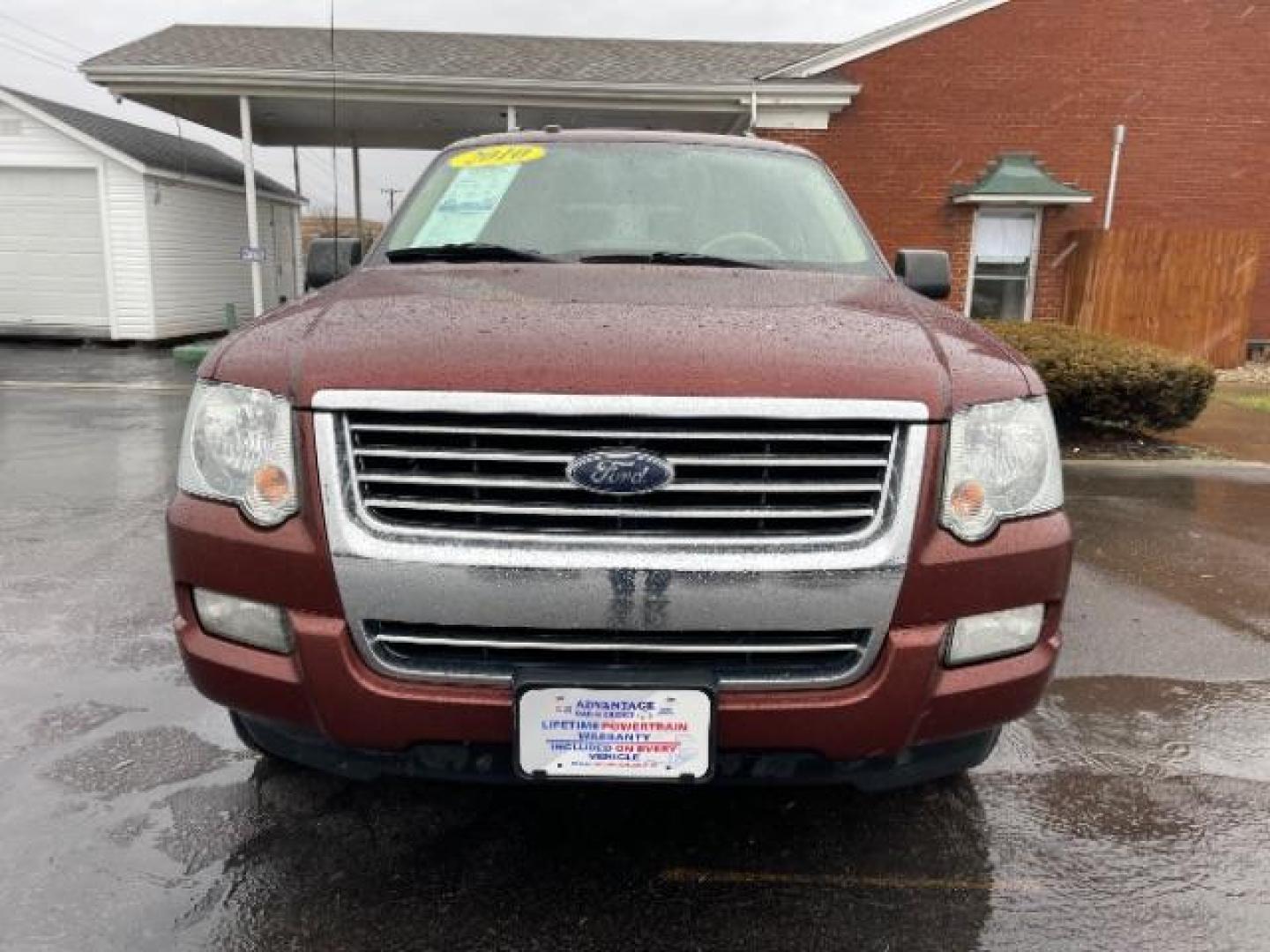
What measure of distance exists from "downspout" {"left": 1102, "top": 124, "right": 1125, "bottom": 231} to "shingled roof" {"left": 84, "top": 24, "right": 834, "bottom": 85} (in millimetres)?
4118

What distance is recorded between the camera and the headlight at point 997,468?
6.72 feet

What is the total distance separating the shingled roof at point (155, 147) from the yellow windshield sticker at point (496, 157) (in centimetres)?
1348

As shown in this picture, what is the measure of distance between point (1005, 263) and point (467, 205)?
12147mm

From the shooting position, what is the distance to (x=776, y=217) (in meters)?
3.49

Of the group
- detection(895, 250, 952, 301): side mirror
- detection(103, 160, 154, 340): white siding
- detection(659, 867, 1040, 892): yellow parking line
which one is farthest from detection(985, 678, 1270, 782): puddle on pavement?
detection(103, 160, 154, 340): white siding

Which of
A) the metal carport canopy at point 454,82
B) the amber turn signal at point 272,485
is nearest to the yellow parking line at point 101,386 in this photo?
the metal carport canopy at point 454,82

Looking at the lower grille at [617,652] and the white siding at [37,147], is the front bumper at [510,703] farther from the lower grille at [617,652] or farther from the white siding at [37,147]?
the white siding at [37,147]

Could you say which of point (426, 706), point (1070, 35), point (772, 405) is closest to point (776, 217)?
point (772, 405)

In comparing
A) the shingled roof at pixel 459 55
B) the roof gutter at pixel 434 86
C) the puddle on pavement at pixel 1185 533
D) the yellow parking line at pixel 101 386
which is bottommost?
the yellow parking line at pixel 101 386

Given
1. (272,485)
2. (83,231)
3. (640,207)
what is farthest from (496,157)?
(83,231)

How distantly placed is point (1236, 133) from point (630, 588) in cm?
1507

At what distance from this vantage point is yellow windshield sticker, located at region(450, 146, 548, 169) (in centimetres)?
368

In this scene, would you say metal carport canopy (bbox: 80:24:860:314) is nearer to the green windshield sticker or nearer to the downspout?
the downspout

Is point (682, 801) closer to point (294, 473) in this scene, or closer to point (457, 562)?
point (457, 562)
